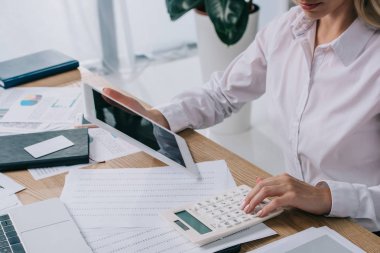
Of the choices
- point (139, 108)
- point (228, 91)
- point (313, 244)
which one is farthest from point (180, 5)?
point (313, 244)

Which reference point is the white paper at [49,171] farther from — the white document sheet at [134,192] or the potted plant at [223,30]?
the potted plant at [223,30]

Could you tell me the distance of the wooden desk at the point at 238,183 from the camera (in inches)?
36.1

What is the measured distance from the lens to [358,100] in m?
1.11

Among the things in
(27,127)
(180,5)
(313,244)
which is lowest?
(313,244)

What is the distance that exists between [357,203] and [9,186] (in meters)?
0.64

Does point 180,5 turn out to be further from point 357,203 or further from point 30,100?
point 357,203

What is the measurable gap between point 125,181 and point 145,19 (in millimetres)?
2215

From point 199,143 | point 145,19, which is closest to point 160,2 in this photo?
point 145,19

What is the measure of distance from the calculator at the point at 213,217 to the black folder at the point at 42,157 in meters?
0.28

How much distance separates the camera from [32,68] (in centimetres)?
159

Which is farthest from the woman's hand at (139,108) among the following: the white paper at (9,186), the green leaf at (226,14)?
the green leaf at (226,14)

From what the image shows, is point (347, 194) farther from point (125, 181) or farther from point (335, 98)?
point (125, 181)

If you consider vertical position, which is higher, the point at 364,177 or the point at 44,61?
the point at 44,61

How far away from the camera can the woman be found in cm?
100
